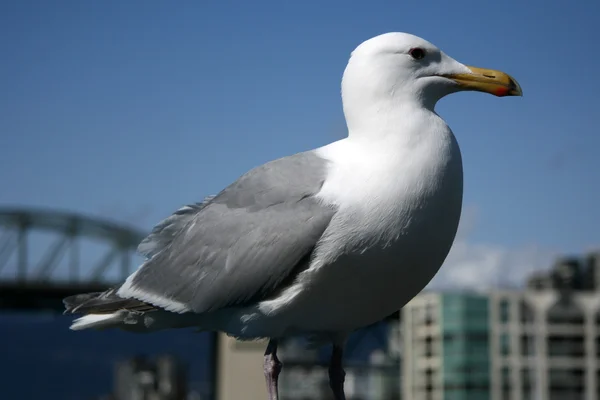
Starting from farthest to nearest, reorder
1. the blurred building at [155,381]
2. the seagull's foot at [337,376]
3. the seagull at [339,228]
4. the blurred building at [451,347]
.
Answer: the blurred building at [451,347] → the blurred building at [155,381] → the seagull's foot at [337,376] → the seagull at [339,228]

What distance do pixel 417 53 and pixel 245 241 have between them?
34.3 inches

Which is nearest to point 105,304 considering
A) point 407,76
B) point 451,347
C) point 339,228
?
point 339,228

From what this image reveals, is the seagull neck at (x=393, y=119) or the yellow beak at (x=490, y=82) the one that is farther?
the yellow beak at (x=490, y=82)

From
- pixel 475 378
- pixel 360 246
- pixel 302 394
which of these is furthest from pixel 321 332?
pixel 302 394

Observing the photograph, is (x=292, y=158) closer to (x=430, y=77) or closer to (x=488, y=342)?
(x=430, y=77)

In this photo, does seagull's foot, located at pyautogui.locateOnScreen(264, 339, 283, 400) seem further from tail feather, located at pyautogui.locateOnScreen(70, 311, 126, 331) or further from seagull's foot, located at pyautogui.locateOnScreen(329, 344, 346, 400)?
tail feather, located at pyautogui.locateOnScreen(70, 311, 126, 331)

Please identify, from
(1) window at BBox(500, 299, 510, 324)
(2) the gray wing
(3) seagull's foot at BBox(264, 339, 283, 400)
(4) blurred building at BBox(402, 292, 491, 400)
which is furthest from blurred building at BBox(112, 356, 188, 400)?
(1) window at BBox(500, 299, 510, 324)

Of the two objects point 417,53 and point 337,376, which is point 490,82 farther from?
point 337,376

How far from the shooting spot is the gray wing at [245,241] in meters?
3.41

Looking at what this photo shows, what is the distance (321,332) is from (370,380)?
257 feet

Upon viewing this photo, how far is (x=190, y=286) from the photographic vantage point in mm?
3680

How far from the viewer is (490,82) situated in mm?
3592

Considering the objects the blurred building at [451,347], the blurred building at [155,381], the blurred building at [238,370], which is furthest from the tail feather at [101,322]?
the blurred building at [451,347]

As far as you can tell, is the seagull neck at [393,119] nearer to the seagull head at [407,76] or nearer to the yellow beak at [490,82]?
the seagull head at [407,76]
